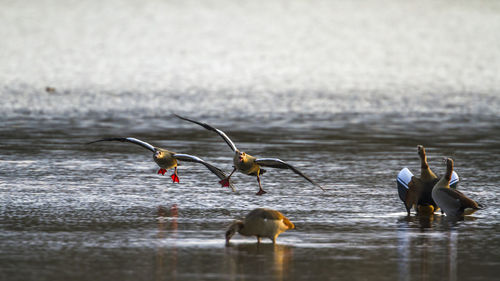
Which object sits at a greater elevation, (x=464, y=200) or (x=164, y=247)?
(x=464, y=200)

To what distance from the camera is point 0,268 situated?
8836 millimetres

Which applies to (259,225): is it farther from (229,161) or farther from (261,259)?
(229,161)

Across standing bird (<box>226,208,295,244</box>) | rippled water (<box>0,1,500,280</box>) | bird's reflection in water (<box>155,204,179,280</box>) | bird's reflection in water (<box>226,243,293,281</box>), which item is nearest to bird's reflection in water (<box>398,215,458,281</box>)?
rippled water (<box>0,1,500,280</box>)

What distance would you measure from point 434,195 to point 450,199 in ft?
0.91

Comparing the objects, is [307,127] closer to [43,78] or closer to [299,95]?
[299,95]

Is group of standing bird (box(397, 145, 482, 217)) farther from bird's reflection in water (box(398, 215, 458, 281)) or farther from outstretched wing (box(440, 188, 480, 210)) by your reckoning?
bird's reflection in water (box(398, 215, 458, 281))

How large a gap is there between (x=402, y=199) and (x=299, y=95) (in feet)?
74.5

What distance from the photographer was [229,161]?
56.4 ft

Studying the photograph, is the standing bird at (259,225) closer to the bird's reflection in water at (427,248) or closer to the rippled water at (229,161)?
the rippled water at (229,161)

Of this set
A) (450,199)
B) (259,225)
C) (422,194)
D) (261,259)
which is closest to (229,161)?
(422,194)

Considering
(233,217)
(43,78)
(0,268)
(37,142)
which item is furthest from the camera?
(43,78)

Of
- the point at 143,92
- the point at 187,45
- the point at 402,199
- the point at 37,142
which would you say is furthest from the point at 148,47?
the point at 402,199

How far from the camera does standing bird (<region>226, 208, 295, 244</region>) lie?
9758mm

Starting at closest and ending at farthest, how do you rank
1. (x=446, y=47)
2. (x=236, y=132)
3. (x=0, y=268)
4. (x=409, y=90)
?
1. (x=0, y=268)
2. (x=236, y=132)
3. (x=409, y=90)
4. (x=446, y=47)
